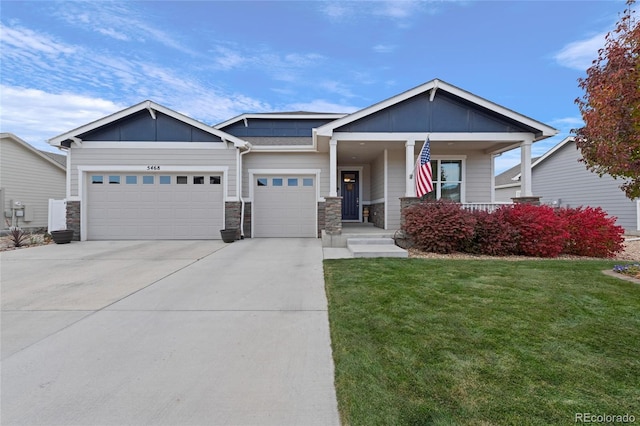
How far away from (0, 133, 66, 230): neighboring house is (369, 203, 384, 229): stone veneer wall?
56.3ft

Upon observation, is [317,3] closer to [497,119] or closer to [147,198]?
[497,119]

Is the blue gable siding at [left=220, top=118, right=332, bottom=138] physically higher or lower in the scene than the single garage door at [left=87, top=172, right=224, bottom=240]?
higher

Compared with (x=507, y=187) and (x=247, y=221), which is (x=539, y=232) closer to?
(x=247, y=221)

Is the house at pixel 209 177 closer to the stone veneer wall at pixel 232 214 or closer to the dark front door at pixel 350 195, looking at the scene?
the stone veneer wall at pixel 232 214

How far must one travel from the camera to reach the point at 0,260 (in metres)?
7.89

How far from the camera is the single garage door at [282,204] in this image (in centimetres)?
1239

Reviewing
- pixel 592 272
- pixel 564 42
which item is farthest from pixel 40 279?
pixel 564 42

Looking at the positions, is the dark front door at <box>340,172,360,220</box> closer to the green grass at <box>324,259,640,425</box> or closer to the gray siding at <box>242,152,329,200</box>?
the gray siding at <box>242,152,329,200</box>

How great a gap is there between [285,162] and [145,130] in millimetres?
5263

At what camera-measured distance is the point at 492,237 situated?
27.0 ft

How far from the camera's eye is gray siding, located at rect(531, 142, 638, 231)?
15.2 m

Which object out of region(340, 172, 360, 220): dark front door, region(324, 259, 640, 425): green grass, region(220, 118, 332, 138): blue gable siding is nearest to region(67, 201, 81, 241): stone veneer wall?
region(220, 118, 332, 138): blue gable siding

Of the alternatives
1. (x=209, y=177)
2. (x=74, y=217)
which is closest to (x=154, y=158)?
(x=209, y=177)

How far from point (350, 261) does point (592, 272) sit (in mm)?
4788
